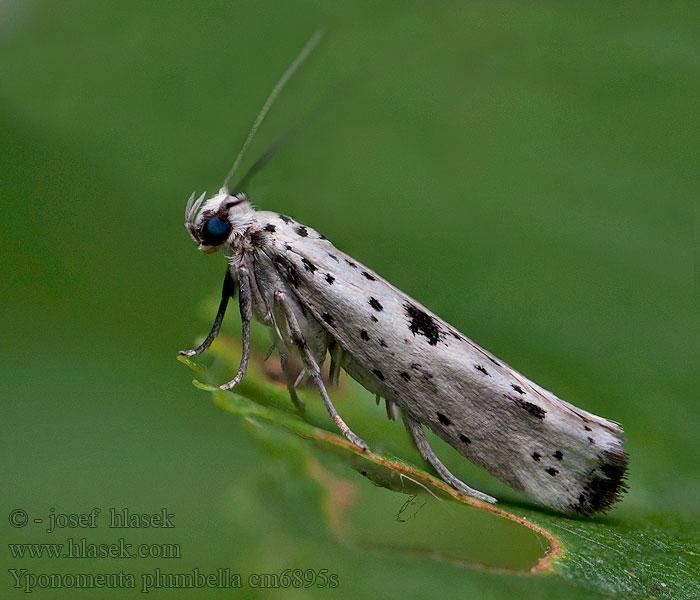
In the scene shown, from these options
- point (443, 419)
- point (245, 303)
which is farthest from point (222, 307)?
point (443, 419)

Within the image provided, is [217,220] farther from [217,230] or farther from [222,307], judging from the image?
[222,307]

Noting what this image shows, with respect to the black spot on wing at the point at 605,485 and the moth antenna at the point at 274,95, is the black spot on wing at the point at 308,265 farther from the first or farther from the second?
the black spot on wing at the point at 605,485

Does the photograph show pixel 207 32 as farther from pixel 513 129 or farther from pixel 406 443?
pixel 406 443

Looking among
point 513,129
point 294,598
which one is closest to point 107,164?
point 513,129

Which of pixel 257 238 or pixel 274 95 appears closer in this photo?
pixel 274 95

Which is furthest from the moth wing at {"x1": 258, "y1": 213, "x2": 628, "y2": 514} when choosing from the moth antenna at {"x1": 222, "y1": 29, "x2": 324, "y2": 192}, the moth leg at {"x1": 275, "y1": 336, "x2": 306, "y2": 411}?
the moth antenna at {"x1": 222, "y1": 29, "x2": 324, "y2": 192}

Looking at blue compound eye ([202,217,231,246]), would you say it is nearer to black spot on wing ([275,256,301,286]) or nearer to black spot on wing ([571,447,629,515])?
black spot on wing ([275,256,301,286])
